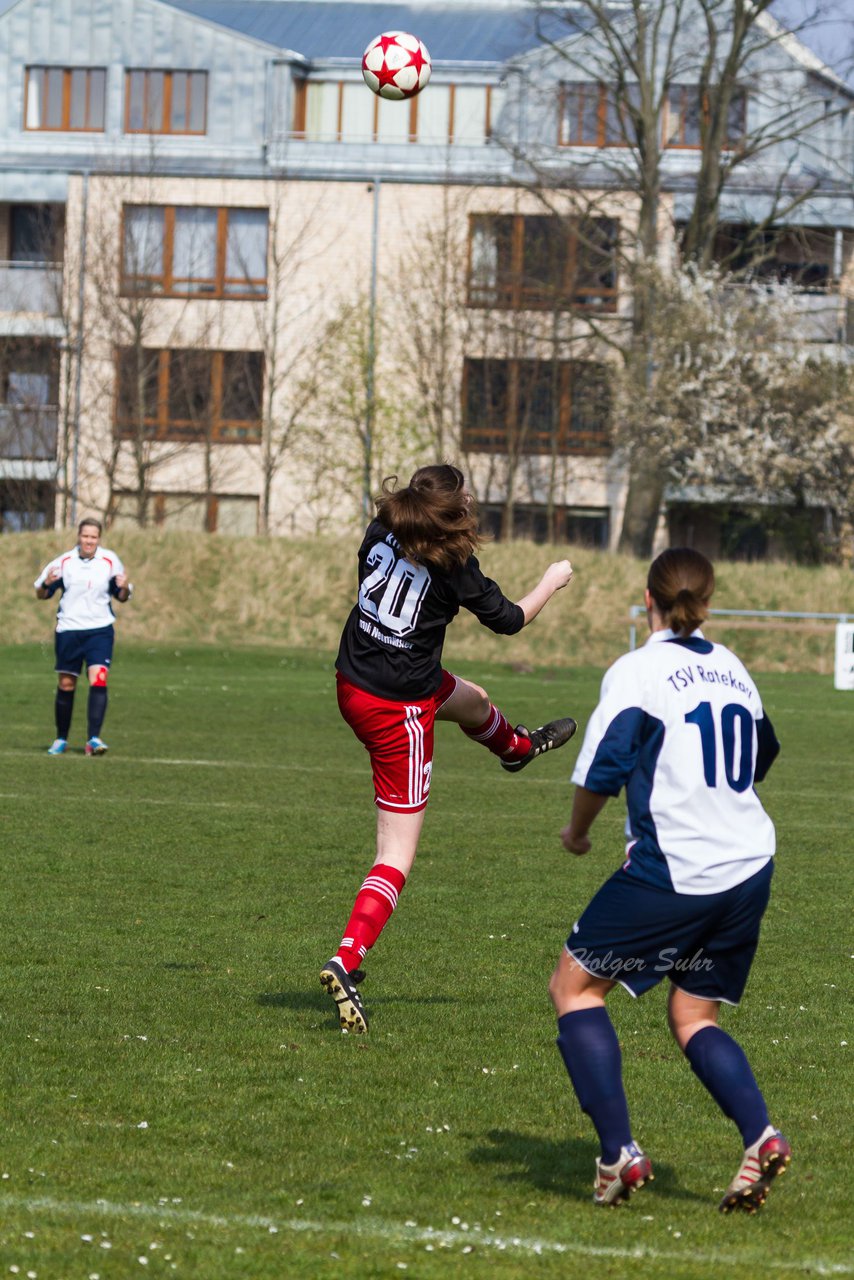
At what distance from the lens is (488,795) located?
1441cm

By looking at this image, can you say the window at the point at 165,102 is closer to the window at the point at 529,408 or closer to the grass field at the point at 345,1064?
the window at the point at 529,408

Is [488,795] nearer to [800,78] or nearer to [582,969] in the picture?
[582,969]

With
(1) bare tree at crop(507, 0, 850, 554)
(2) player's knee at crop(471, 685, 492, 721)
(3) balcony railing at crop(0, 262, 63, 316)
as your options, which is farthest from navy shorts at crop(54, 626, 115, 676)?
(3) balcony railing at crop(0, 262, 63, 316)

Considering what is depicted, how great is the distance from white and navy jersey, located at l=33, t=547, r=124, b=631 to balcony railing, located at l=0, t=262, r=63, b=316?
31.0 meters

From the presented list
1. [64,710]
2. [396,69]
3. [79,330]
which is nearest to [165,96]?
[79,330]

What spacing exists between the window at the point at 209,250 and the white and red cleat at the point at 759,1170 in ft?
143

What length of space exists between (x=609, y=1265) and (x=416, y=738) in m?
2.93

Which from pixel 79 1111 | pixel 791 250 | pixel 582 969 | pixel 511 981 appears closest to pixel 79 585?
pixel 511 981

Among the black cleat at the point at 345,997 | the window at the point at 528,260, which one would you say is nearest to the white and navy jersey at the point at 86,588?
the black cleat at the point at 345,997

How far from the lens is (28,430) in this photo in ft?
152

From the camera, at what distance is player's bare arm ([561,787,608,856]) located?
14.5 feet

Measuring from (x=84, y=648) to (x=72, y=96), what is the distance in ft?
122

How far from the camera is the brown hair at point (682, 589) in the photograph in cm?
443

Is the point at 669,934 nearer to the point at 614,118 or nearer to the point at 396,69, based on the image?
the point at 396,69
